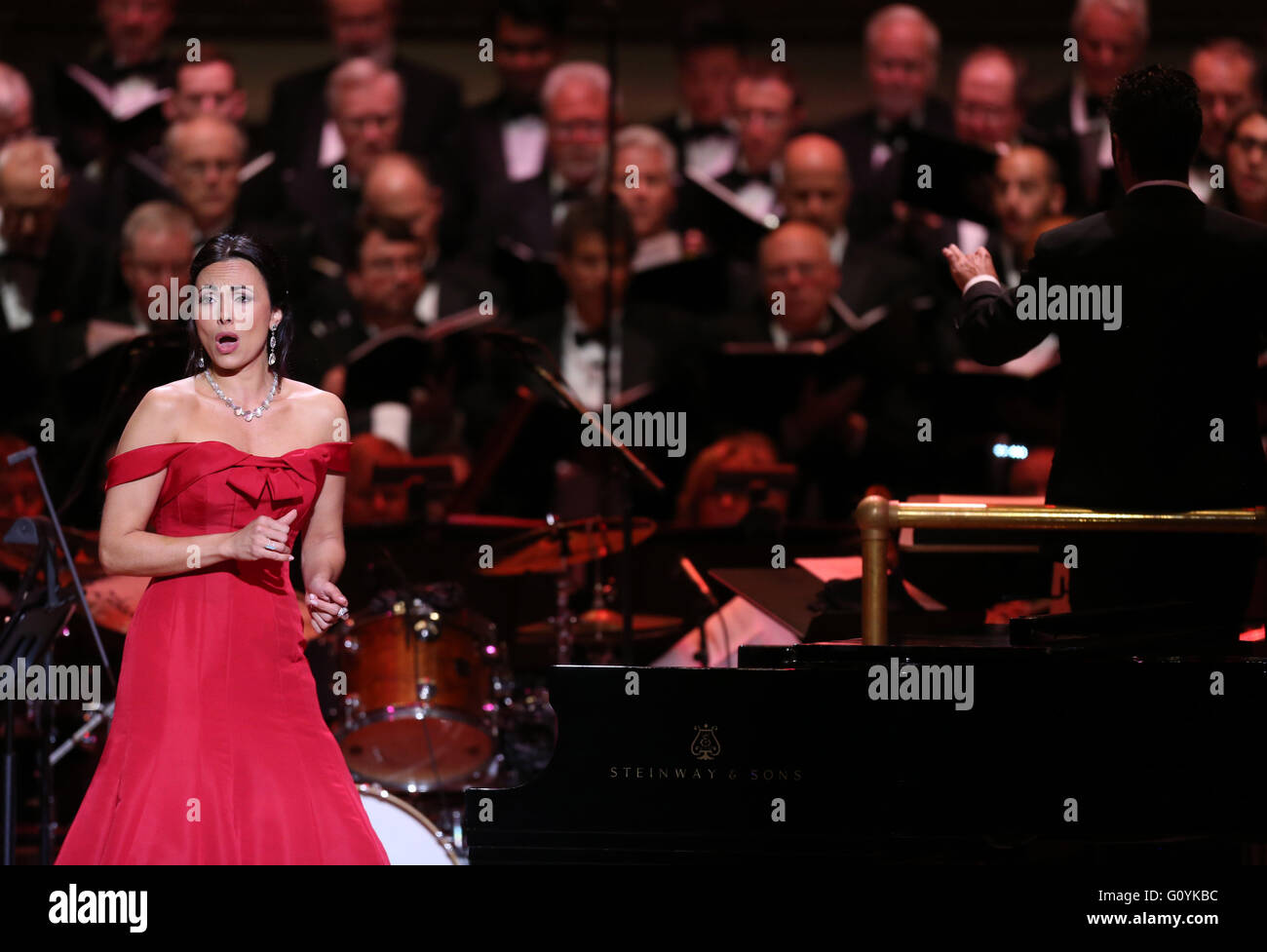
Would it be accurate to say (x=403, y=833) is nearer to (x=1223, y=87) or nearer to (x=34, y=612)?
(x=34, y=612)

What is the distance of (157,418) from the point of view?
2711 millimetres

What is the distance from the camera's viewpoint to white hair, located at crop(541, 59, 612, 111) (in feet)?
24.9

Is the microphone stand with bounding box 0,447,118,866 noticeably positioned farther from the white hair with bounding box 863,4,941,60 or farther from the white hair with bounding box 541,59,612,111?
the white hair with bounding box 863,4,941,60

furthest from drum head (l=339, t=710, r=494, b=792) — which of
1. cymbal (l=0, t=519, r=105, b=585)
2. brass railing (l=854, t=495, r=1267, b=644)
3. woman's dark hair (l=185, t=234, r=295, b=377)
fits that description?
brass railing (l=854, t=495, r=1267, b=644)

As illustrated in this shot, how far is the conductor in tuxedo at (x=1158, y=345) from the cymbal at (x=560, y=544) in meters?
2.10

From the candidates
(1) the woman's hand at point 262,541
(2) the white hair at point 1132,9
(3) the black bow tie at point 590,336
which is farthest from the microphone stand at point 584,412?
(2) the white hair at point 1132,9

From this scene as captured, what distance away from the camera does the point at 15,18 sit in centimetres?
856

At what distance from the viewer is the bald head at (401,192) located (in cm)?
739

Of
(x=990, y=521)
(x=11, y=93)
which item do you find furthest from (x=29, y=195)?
(x=990, y=521)

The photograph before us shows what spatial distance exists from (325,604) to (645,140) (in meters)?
5.29

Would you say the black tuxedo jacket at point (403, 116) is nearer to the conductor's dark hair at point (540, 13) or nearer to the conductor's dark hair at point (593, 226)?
the conductor's dark hair at point (540, 13)
